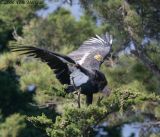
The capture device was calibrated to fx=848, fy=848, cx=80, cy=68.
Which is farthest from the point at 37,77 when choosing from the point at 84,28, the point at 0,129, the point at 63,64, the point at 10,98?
the point at 63,64

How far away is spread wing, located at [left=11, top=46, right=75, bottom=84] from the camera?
654 cm

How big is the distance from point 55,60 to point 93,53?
0.82m

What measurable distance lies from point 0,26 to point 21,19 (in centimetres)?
131

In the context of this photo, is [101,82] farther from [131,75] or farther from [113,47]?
[131,75]

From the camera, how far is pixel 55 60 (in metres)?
6.77

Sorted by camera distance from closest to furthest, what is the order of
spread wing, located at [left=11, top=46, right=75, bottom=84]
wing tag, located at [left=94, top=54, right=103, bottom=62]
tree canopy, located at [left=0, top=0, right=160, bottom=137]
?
spread wing, located at [left=11, top=46, right=75, bottom=84]
wing tag, located at [left=94, top=54, right=103, bottom=62]
tree canopy, located at [left=0, top=0, right=160, bottom=137]

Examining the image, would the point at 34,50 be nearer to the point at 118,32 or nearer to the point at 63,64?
the point at 63,64

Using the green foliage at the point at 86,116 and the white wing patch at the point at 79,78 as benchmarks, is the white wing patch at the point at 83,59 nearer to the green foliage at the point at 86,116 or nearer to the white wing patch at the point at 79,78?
the white wing patch at the point at 79,78

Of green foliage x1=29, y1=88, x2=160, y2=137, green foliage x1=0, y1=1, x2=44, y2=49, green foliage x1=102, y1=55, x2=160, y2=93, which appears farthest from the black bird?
green foliage x1=0, y1=1, x2=44, y2=49

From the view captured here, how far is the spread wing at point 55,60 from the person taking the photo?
6539 millimetres

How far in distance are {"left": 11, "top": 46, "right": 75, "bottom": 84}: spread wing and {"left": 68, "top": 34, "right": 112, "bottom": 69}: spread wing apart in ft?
0.51

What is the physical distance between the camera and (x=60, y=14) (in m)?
15.0

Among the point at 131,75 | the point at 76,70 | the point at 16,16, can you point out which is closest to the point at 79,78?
the point at 76,70

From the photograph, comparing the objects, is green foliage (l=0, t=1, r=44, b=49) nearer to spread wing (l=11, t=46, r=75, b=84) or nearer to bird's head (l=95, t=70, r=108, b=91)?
spread wing (l=11, t=46, r=75, b=84)
